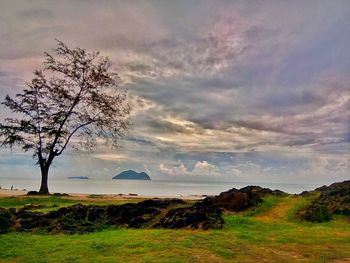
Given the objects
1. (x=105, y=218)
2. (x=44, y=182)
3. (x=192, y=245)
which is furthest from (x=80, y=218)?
(x=44, y=182)

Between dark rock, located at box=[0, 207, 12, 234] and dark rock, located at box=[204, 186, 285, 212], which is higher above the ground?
dark rock, located at box=[204, 186, 285, 212]

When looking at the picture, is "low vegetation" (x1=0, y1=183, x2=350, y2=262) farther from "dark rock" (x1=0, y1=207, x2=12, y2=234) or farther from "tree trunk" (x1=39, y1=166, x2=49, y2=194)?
"tree trunk" (x1=39, y1=166, x2=49, y2=194)

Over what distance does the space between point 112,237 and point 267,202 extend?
1658cm

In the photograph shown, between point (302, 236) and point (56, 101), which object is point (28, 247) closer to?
point (302, 236)

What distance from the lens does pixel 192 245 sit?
60.2 ft

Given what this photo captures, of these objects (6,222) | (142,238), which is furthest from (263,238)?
(6,222)

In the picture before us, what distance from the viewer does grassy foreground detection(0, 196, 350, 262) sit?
54.4 ft

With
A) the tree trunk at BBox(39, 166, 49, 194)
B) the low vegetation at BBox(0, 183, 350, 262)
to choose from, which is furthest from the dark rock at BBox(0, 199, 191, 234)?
the tree trunk at BBox(39, 166, 49, 194)

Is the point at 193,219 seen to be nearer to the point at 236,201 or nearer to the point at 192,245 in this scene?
the point at 192,245

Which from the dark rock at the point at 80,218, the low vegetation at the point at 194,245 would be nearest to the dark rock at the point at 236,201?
the low vegetation at the point at 194,245

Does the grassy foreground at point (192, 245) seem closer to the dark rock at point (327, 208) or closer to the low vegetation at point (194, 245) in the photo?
the low vegetation at point (194, 245)

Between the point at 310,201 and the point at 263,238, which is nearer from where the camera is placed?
the point at 263,238

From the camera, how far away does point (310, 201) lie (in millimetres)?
34281

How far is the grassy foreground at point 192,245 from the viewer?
54.4 ft
